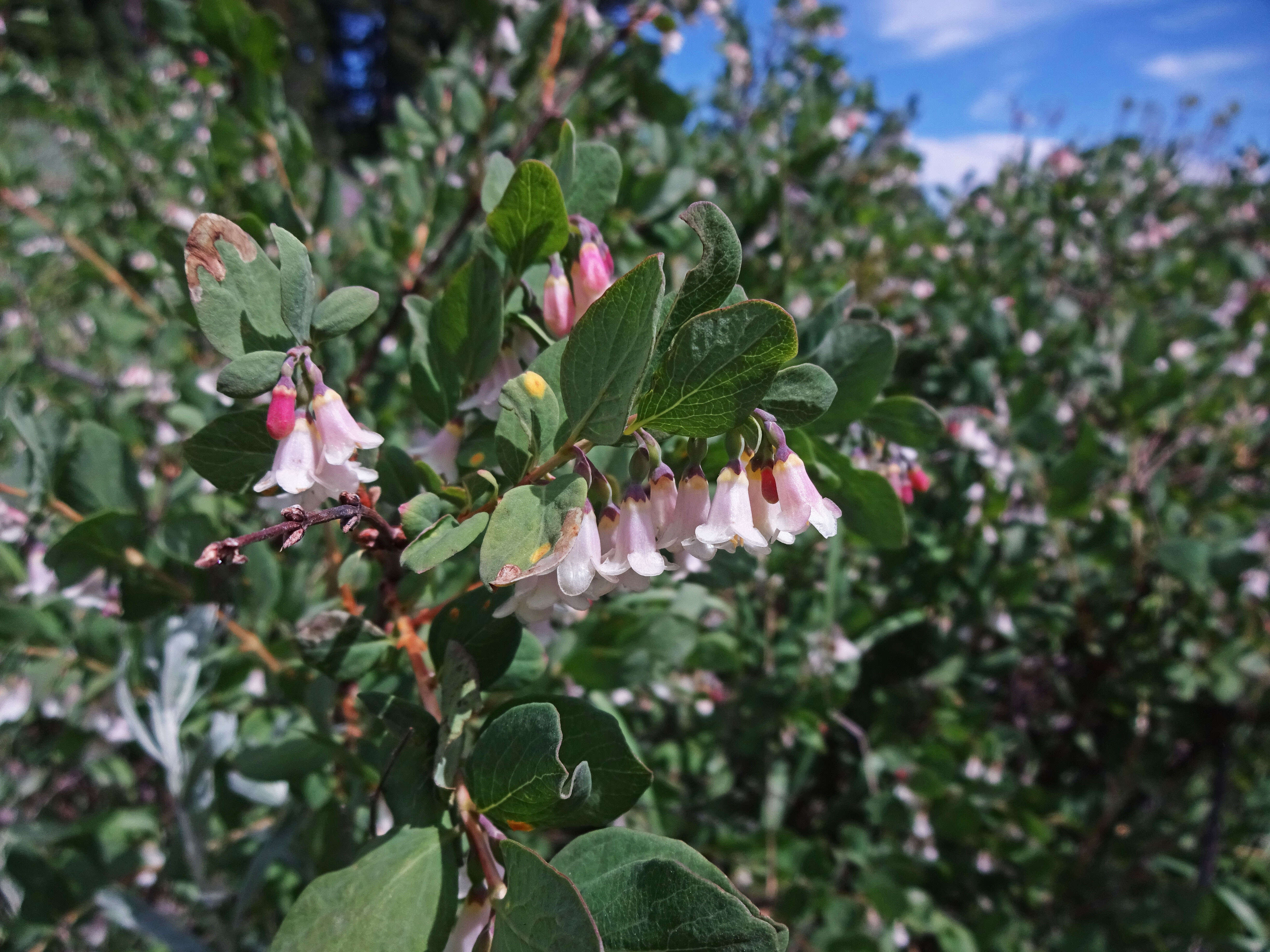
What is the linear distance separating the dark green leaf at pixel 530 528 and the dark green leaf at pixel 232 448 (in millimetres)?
211

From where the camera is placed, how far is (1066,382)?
7.57ft

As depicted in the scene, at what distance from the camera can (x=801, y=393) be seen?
1.92ft

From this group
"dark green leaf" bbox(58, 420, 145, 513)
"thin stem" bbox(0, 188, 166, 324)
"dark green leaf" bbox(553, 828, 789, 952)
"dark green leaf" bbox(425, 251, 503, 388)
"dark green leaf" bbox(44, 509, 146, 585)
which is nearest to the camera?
"dark green leaf" bbox(553, 828, 789, 952)

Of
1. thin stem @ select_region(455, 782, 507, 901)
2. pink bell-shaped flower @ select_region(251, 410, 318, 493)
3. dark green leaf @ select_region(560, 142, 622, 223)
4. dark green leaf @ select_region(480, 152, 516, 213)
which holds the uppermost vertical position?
dark green leaf @ select_region(560, 142, 622, 223)

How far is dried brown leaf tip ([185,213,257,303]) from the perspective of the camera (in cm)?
56

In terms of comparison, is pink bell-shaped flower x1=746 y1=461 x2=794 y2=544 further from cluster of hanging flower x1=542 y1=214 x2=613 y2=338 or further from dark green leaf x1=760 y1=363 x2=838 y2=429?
cluster of hanging flower x1=542 y1=214 x2=613 y2=338

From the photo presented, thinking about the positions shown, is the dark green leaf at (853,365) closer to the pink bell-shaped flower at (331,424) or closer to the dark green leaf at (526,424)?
the dark green leaf at (526,424)

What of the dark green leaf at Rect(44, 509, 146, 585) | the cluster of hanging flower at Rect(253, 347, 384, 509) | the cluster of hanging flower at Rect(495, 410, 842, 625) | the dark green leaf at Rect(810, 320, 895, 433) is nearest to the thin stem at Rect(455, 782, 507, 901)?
the cluster of hanging flower at Rect(495, 410, 842, 625)

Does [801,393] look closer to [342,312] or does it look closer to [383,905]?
[342,312]

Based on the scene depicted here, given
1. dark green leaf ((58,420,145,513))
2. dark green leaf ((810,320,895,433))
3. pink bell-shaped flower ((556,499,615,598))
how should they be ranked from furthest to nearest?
dark green leaf ((58,420,145,513))
dark green leaf ((810,320,895,433))
pink bell-shaped flower ((556,499,615,598))

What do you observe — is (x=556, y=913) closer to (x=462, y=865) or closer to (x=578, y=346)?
(x=462, y=865)

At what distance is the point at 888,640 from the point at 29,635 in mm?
1772

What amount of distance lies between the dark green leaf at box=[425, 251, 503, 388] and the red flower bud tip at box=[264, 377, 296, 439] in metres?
0.17

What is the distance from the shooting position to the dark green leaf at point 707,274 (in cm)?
52
